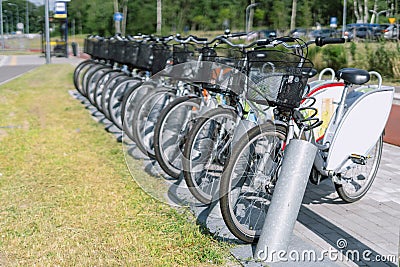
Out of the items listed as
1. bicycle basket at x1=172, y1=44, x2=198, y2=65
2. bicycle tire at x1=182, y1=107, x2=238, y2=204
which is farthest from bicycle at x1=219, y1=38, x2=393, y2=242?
bicycle basket at x1=172, y1=44, x2=198, y2=65

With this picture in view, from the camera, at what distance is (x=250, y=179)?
12.6ft

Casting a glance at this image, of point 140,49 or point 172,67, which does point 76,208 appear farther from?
point 140,49

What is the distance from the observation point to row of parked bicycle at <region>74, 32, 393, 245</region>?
371cm

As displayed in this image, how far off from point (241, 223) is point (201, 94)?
187 centimetres

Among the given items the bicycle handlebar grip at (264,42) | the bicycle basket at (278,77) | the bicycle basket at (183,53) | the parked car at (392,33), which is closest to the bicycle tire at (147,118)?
the bicycle basket at (183,53)

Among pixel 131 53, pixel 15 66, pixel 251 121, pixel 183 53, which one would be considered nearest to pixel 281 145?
pixel 251 121

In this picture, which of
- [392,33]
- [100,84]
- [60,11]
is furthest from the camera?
[60,11]

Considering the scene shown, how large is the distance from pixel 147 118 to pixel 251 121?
2110 mm

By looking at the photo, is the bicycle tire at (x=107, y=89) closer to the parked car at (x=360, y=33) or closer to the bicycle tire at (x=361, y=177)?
the bicycle tire at (x=361, y=177)

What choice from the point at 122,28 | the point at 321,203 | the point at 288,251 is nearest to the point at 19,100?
the point at 321,203

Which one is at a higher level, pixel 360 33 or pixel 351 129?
pixel 360 33

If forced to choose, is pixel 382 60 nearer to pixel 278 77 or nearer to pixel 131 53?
pixel 131 53

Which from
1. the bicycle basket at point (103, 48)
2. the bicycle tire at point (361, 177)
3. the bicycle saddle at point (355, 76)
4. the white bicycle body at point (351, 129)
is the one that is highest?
the bicycle saddle at point (355, 76)

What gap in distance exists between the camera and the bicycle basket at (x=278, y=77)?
145 inches
